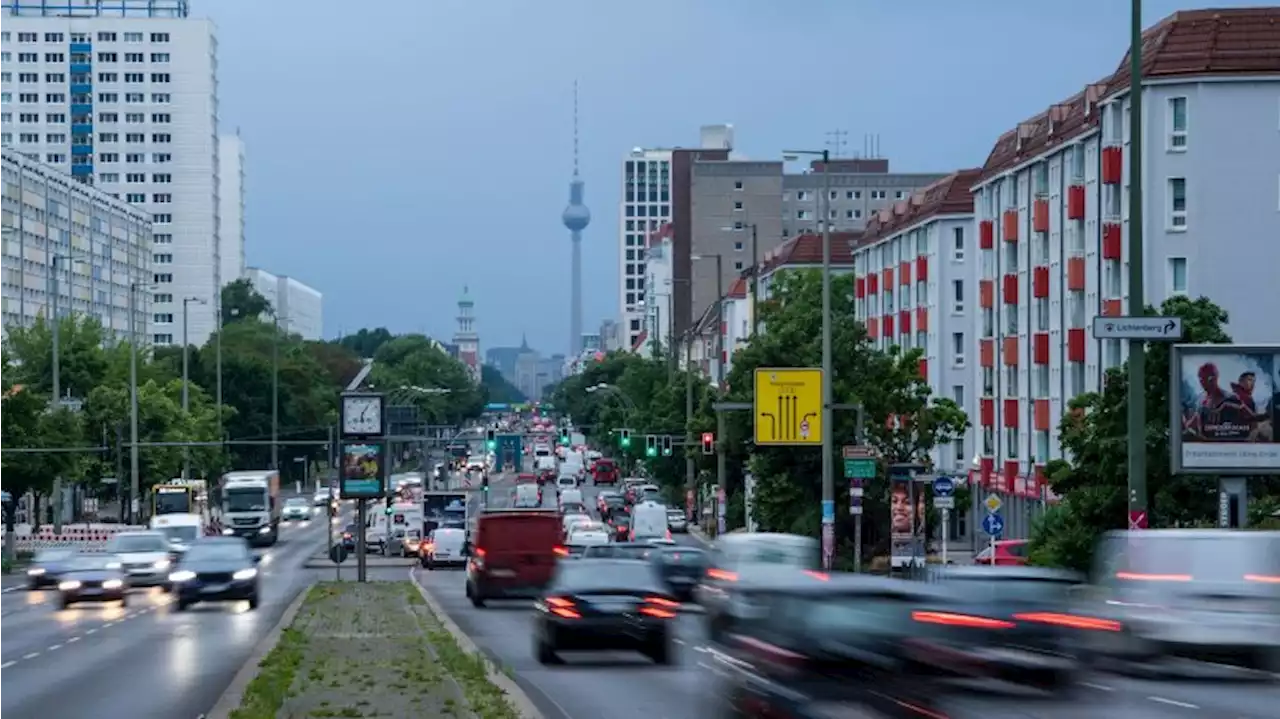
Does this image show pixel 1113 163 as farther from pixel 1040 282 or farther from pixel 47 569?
pixel 47 569

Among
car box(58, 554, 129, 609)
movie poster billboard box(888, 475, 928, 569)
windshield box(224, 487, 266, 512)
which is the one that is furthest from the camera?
windshield box(224, 487, 266, 512)

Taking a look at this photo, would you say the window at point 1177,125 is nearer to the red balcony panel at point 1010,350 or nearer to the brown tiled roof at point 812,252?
the red balcony panel at point 1010,350

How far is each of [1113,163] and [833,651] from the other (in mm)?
50335

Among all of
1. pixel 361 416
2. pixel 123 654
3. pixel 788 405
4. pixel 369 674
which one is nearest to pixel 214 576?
pixel 361 416

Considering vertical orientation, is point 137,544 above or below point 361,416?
below

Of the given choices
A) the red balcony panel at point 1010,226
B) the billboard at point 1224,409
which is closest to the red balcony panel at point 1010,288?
the red balcony panel at point 1010,226

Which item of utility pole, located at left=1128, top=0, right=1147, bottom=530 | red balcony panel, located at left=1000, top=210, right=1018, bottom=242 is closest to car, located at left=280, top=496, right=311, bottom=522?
red balcony panel, located at left=1000, top=210, right=1018, bottom=242

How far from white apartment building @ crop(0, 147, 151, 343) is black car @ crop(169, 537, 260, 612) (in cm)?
6793

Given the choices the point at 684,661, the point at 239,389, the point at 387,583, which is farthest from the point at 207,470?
the point at 684,661

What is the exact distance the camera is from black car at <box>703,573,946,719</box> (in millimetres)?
15219

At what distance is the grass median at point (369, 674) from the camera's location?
68.7ft

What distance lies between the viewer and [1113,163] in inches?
2522

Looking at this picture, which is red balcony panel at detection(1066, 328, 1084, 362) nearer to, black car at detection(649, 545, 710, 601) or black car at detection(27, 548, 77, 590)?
black car at detection(649, 545, 710, 601)

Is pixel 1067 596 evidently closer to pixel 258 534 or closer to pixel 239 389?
pixel 258 534
